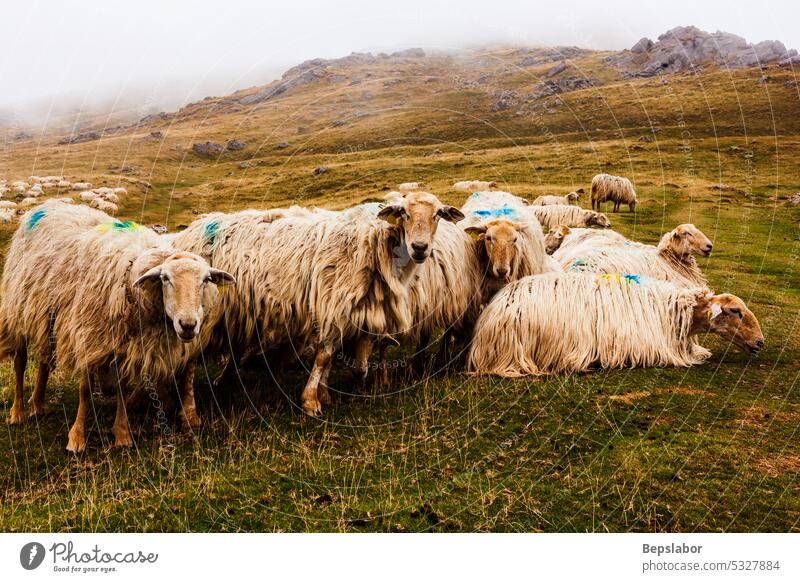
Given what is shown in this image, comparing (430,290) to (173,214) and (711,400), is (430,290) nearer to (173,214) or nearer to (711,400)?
(711,400)

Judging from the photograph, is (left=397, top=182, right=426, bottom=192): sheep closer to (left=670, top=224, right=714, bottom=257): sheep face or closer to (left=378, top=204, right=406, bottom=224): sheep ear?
(left=670, top=224, right=714, bottom=257): sheep face

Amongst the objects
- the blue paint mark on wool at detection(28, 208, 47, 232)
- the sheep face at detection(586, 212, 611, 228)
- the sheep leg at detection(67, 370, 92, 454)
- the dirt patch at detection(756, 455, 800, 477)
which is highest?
the blue paint mark on wool at detection(28, 208, 47, 232)

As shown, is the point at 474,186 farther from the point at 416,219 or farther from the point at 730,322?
the point at 416,219

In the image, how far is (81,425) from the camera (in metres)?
7.67

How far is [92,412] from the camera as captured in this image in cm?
884

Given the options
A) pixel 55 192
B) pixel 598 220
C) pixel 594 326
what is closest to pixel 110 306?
pixel 594 326

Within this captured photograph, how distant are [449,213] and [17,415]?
7.30 metres

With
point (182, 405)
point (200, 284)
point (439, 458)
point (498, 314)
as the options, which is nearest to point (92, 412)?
point (182, 405)

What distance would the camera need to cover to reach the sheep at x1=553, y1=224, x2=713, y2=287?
13.0m

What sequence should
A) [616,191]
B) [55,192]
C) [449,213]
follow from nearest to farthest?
[449,213], [616,191], [55,192]

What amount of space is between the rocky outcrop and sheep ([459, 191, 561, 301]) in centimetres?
8248

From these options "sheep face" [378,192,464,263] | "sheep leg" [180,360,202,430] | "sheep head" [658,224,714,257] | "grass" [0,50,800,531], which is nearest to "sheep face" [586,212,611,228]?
"grass" [0,50,800,531]

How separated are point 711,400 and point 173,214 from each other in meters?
43.0

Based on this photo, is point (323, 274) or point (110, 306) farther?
point (323, 274)
